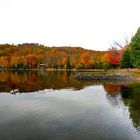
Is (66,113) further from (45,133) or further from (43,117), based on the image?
(45,133)

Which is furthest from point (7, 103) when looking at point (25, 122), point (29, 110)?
point (25, 122)

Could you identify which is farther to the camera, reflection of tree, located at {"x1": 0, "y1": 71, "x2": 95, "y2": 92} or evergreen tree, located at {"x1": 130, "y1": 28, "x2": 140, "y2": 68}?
evergreen tree, located at {"x1": 130, "y1": 28, "x2": 140, "y2": 68}

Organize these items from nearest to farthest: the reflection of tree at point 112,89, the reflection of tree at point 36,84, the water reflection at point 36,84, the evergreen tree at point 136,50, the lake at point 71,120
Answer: the lake at point 71,120
the reflection of tree at point 112,89
the water reflection at point 36,84
the reflection of tree at point 36,84
the evergreen tree at point 136,50

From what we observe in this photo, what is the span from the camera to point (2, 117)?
23.4 meters

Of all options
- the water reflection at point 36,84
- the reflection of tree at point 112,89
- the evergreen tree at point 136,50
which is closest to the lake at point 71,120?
the reflection of tree at point 112,89

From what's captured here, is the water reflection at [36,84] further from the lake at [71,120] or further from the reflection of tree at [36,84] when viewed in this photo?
the lake at [71,120]

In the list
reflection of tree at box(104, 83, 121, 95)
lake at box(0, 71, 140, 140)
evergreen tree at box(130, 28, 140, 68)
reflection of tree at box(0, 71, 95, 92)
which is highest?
evergreen tree at box(130, 28, 140, 68)

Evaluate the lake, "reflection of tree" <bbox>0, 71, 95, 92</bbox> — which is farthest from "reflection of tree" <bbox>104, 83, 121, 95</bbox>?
the lake

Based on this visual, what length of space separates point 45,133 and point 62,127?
1875 mm

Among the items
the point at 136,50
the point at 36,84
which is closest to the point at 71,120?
the point at 36,84

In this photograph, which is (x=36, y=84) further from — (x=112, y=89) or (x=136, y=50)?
(x=136, y=50)

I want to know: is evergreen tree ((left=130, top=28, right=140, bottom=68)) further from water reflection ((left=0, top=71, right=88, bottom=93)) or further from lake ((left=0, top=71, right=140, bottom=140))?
lake ((left=0, top=71, right=140, bottom=140))

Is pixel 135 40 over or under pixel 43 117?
over

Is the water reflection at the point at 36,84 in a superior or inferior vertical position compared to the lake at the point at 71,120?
inferior
